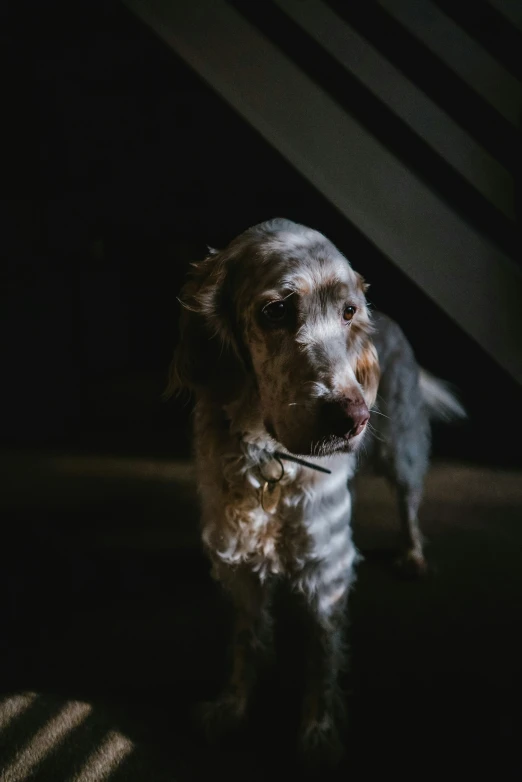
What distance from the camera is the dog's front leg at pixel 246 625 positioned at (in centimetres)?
131

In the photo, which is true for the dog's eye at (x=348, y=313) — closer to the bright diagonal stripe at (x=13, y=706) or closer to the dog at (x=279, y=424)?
the dog at (x=279, y=424)

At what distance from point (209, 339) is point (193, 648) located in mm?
885

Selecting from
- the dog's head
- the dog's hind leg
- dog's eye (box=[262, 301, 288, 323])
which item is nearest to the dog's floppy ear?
the dog's head

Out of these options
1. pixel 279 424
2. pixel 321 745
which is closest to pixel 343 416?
pixel 279 424

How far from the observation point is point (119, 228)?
3211 millimetres

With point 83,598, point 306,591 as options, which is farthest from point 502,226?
point 83,598

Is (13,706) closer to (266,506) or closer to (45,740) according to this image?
(45,740)

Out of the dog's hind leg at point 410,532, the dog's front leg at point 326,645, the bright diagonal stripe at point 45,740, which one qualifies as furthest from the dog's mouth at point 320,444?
the dog's hind leg at point 410,532

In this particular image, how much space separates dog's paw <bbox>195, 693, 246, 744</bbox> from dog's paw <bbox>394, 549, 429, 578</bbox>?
0.77 m

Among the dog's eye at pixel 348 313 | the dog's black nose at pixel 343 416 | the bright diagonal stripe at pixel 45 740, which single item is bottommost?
the bright diagonal stripe at pixel 45 740

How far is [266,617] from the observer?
1.35 m

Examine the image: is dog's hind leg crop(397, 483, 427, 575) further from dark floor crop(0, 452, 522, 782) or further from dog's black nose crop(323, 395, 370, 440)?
dog's black nose crop(323, 395, 370, 440)

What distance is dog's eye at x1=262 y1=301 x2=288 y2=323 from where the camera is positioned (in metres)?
1.04

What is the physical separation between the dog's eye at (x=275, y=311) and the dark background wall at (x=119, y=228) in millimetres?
1447
